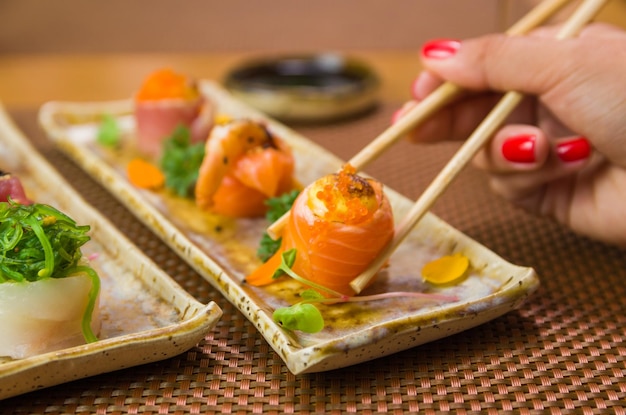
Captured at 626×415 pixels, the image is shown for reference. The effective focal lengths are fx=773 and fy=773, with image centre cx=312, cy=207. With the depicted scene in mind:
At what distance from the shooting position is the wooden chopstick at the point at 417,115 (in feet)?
6.93

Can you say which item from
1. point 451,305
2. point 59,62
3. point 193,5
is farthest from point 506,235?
point 193,5

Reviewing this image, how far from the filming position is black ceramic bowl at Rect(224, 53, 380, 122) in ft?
10.7

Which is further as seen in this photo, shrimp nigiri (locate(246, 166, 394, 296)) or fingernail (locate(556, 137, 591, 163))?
fingernail (locate(556, 137, 591, 163))

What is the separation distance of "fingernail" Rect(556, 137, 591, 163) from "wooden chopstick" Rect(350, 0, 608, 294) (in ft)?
0.61

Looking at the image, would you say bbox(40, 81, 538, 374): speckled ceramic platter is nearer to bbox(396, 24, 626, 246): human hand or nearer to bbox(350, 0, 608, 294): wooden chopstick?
bbox(350, 0, 608, 294): wooden chopstick

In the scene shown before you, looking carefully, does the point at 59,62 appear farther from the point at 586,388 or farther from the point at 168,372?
the point at 586,388

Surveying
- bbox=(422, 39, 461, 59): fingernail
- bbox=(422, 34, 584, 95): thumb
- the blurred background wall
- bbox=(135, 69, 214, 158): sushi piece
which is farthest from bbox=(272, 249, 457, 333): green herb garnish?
the blurred background wall

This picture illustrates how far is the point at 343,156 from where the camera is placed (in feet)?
9.78

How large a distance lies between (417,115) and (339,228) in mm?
613

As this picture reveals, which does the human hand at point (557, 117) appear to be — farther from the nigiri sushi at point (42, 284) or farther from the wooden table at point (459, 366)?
the nigiri sushi at point (42, 284)

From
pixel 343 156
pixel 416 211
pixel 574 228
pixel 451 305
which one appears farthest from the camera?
pixel 343 156

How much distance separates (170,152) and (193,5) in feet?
9.64

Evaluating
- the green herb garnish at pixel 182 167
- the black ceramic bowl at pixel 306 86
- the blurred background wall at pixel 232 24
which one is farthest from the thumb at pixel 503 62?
the blurred background wall at pixel 232 24

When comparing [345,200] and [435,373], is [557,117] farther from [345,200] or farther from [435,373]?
[435,373]
